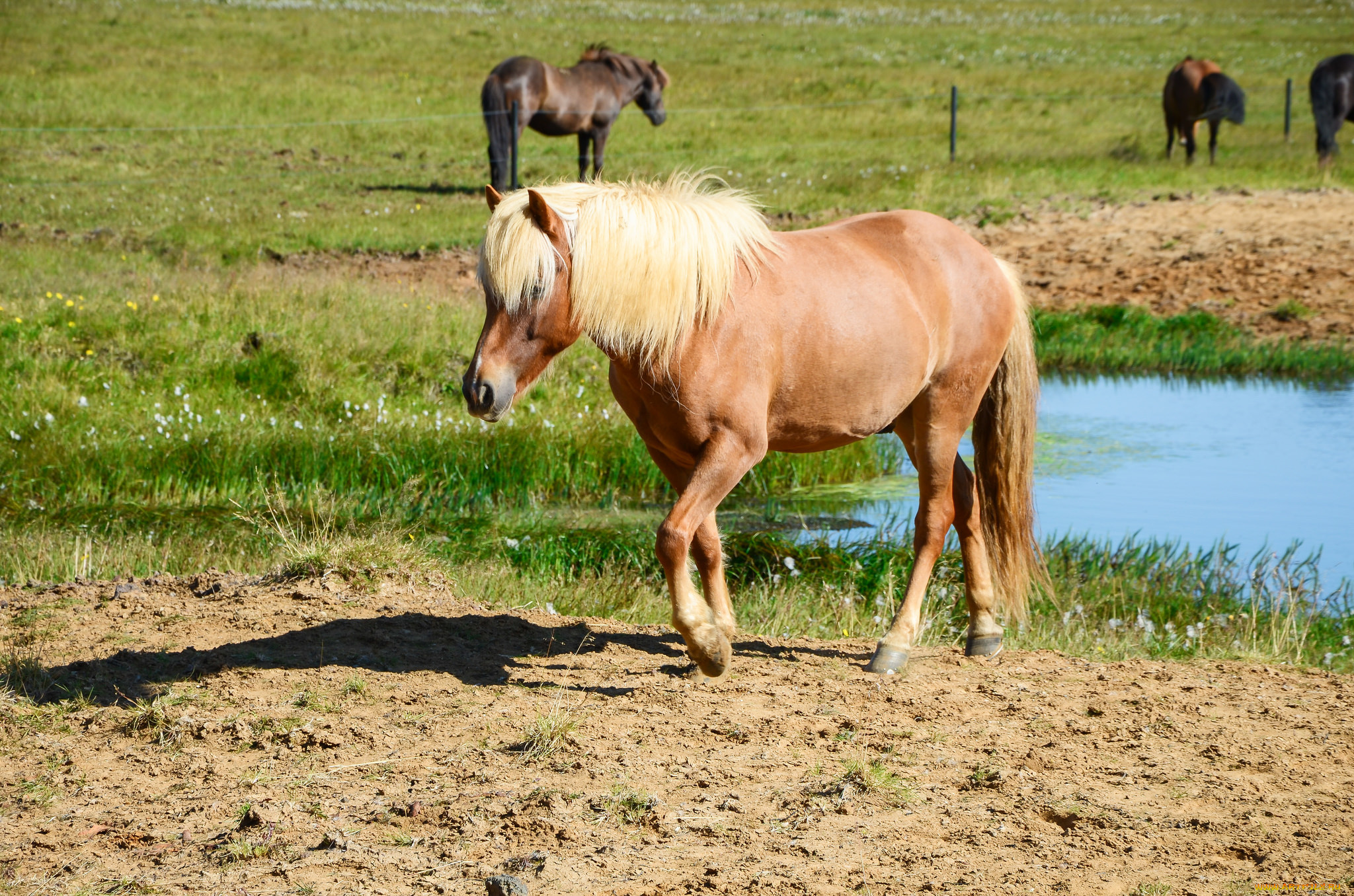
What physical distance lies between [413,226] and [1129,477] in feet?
32.1

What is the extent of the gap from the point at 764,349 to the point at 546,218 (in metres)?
0.93

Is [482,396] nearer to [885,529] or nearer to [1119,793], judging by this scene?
[1119,793]

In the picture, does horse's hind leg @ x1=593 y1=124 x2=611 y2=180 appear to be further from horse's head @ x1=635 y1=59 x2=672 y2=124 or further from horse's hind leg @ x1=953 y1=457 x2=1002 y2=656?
horse's hind leg @ x1=953 y1=457 x2=1002 y2=656

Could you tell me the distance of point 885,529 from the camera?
6.85 m

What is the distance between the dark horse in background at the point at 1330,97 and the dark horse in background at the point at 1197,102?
1.15 m

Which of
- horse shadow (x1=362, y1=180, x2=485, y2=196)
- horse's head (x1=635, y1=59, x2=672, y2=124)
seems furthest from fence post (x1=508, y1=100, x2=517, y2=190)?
horse's head (x1=635, y1=59, x2=672, y2=124)

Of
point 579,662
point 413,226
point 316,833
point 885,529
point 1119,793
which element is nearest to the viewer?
point 316,833

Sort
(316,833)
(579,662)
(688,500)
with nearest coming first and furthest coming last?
1. (316,833)
2. (688,500)
3. (579,662)

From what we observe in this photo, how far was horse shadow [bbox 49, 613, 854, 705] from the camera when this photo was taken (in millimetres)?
4285

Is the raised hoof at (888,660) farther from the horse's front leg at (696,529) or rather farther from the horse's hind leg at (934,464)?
the horse's front leg at (696,529)

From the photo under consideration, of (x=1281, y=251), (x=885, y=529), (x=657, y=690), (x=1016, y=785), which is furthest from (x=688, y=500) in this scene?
(x=1281, y=251)

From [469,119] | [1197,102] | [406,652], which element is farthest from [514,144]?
[406,652]

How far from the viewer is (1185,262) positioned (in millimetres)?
13180

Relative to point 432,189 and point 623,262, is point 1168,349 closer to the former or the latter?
point 623,262
